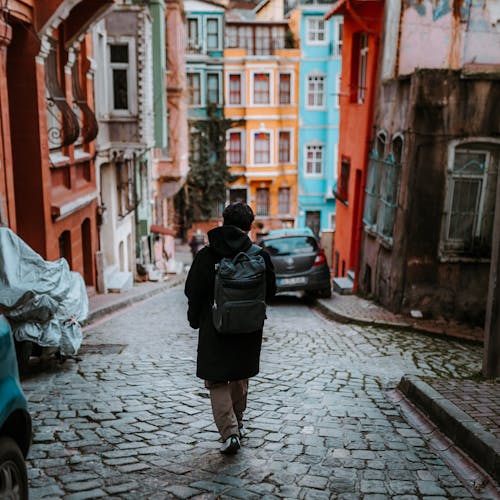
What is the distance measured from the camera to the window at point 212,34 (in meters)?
38.3

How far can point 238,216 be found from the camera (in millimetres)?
4758

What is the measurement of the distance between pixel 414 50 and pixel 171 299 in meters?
8.55

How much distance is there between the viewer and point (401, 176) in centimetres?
1201

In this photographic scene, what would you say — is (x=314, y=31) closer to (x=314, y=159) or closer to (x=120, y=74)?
(x=314, y=159)

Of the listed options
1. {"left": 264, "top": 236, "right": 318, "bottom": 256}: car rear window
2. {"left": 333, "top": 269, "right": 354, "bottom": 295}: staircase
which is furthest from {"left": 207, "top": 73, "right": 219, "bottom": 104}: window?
{"left": 264, "top": 236, "right": 318, "bottom": 256}: car rear window

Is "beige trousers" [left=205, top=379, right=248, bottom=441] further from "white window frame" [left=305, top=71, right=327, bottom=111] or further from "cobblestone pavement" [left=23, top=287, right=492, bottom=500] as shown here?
"white window frame" [left=305, top=71, right=327, bottom=111]

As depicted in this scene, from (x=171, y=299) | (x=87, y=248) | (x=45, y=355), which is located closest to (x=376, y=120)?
(x=171, y=299)

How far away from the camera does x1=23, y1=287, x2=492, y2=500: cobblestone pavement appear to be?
171 inches

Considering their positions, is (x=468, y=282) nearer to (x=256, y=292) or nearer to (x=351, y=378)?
(x=351, y=378)

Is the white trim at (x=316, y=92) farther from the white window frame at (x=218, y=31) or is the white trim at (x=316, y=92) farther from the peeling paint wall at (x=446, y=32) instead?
the peeling paint wall at (x=446, y=32)

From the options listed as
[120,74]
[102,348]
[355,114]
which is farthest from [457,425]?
[120,74]

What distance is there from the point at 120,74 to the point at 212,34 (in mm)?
20817

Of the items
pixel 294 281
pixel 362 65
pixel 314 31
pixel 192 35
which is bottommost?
pixel 294 281

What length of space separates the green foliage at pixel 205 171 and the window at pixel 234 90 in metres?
1.15
